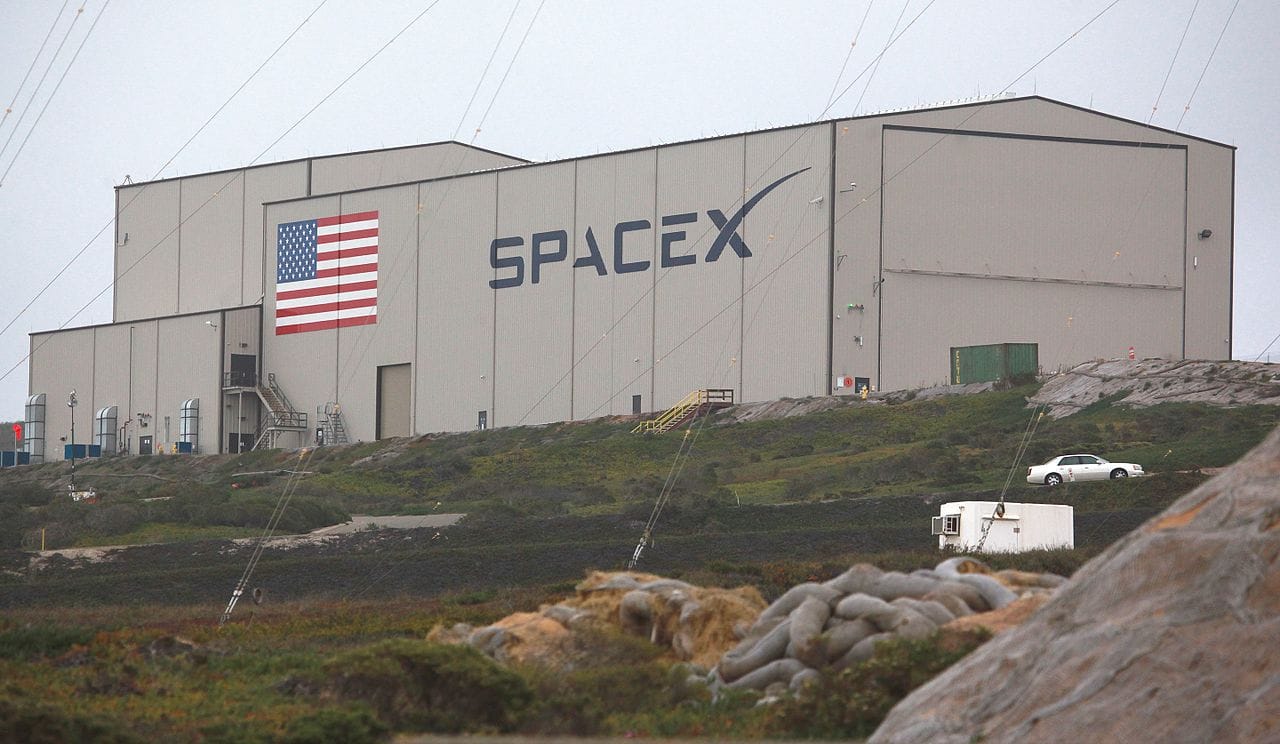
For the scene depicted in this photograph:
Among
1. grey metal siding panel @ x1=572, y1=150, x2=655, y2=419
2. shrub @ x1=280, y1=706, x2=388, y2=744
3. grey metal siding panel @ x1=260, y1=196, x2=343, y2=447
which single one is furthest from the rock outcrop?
shrub @ x1=280, y1=706, x2=388, y2=744

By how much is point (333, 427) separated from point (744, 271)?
78.3 ft

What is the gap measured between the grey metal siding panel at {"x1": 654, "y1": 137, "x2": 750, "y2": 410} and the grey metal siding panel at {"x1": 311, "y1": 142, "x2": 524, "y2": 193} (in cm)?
2204

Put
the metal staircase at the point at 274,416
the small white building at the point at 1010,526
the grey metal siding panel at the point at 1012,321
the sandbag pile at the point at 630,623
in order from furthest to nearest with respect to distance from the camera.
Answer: the metal staircase at the point at 274,416 → the grey metal siding panel at the point at 1012,321 → the small white building at the point at 1010,526 → the sandbag pile at the point at 630,623

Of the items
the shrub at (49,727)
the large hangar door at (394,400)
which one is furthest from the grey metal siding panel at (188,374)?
the shrub at (49,727)

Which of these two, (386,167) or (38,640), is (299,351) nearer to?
(386,167)

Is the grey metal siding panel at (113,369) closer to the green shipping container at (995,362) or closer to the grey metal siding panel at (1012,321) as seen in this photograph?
the grey metal siding panel at (1012,321)

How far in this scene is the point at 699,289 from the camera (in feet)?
221

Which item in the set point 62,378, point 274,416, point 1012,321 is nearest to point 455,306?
point 274,416

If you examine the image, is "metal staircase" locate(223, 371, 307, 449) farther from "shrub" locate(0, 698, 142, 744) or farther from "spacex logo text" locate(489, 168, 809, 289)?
"shrub" locate(0, 698, 142, 744)

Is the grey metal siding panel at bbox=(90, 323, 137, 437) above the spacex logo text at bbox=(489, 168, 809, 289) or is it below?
below

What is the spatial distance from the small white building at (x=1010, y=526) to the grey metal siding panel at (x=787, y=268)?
110 ft

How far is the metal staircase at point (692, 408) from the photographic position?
217ft

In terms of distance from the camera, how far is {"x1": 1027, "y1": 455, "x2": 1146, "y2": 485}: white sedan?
4478 centimetres

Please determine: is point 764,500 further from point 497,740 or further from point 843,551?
point 497,740
